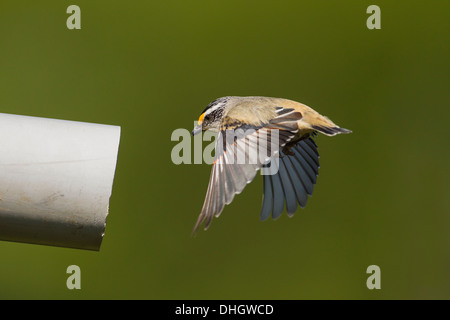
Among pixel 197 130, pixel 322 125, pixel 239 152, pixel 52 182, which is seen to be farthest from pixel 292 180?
pixel 52 182

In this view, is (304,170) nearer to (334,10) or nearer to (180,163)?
(180,163)

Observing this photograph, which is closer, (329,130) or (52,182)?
(52,182)

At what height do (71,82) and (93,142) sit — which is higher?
(71,82)

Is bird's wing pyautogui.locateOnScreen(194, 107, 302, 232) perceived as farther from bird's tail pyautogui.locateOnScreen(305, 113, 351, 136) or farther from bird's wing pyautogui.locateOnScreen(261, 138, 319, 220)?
bird's wing pyautogui.locateOnScreen(261, 138, 319, 220)

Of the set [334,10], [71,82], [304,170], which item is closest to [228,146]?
[304,170]

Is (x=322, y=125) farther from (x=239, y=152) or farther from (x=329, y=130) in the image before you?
(x=239, y=152)

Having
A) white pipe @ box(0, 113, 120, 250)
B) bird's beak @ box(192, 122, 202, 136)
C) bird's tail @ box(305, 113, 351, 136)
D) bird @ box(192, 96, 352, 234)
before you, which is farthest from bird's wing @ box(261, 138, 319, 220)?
white pipe @ box(0, 113, 120, 250)
